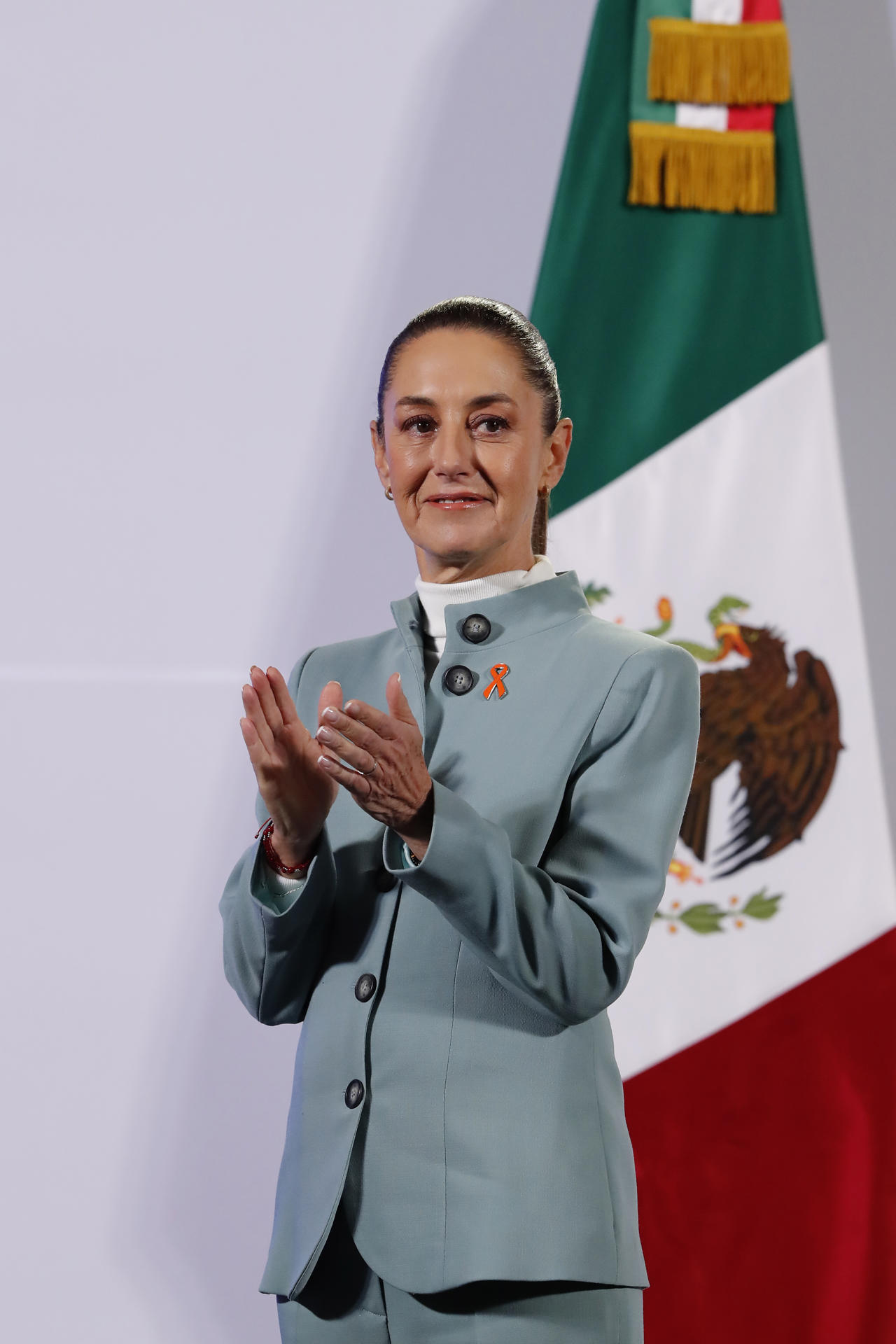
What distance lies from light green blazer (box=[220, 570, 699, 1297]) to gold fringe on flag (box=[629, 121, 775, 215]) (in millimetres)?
1350

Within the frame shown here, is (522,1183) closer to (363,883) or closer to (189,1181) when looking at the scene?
(363,883)

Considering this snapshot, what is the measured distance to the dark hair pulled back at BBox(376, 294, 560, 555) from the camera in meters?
1.18

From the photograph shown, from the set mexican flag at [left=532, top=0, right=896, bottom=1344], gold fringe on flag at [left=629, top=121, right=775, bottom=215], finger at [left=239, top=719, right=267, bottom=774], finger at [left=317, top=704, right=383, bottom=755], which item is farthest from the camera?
gold fringe on flag at [left=629, top=121, right=775, bottom=215]

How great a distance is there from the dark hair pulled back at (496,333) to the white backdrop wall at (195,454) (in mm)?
1009

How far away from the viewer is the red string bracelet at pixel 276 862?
1.05 meters

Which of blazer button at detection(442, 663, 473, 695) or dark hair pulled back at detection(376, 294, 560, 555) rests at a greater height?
dark hair pulled back at detection(376, 294, 560, 555)

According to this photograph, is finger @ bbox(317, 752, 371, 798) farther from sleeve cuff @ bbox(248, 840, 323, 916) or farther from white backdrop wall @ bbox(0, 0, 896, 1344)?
white backdrop wall @ bbox(0, 0, 896, 1344)

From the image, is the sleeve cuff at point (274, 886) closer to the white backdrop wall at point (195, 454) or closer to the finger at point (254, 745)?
the finger at point (254, 745)

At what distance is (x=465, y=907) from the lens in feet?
3.00

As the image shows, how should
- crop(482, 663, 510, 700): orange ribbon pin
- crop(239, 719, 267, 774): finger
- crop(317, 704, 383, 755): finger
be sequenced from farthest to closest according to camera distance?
crop(482, 663, 510, 700): orange ribbon pin < crop(239, 719, 267, 774): finger < crop(317, 704, 383, 755): finger

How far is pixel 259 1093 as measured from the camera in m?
2.12

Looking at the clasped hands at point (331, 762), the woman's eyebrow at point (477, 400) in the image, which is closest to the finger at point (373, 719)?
the clasped hands at point (331, 762)

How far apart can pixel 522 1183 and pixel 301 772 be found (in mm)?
325

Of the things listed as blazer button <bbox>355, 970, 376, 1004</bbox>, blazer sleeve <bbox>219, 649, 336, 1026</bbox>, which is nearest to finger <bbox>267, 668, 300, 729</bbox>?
blazer sleeve <bbox>219, 649, 336, 1026</bbox>
